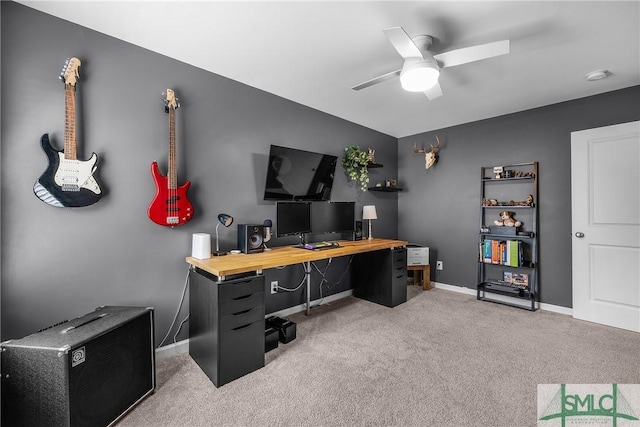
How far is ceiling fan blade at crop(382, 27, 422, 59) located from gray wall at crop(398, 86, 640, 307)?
238cm

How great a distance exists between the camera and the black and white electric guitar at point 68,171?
168cm

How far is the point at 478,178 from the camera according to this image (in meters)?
3.72

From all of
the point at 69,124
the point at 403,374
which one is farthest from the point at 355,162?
the point at 69,124

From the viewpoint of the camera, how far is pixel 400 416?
1550mm

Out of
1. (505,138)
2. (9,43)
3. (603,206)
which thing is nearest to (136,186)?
(9,43)

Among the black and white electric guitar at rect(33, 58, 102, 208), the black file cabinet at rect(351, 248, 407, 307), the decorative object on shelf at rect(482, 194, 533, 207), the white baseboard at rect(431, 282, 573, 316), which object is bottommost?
the white baseboard at rect(431, 282, 573, 316)

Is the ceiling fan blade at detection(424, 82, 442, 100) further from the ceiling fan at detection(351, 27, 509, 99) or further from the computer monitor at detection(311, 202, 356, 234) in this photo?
the computer monitor at detection(311, 202, 356, 234)

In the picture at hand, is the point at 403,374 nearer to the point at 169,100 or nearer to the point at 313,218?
the point at 313,218

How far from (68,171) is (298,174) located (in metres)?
1.82

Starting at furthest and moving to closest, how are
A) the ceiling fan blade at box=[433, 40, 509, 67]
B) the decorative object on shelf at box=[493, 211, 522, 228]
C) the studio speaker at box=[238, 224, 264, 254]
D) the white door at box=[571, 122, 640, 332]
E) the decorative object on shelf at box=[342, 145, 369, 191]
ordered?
the decorative object on shelf at box=[342, 145, 369, 191] → the decorative object on shelf at box=[493, 211, 522, 228] → the white door at box=[571, 122, 640, 332] → the studio speaker at box=[238, 224, 264, 254] → the ceiling fan blade at box=[433, 40, 509, 67]

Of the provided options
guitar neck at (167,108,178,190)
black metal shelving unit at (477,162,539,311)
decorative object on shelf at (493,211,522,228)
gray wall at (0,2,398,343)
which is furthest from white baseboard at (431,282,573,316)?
guitar neck at (167,108,178,190)

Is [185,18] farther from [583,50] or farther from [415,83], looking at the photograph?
[583,50]

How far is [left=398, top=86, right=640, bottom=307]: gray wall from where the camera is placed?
3.02 metres

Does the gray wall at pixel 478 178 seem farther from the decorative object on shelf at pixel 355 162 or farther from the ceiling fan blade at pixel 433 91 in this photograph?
the ceiling fan blade at pixel 433 91
